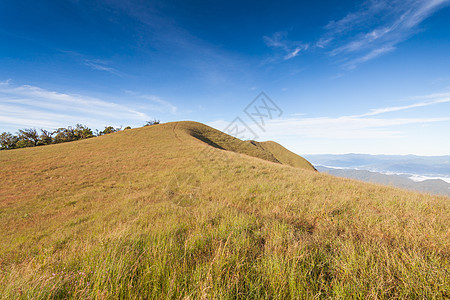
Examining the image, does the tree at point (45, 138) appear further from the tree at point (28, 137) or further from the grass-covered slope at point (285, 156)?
the grass-covered slope at point (285, 156)

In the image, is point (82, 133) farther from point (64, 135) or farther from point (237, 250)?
point (237, 250)

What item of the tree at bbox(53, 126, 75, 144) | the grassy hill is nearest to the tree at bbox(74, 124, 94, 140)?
the tree at bbox(53, 126, 75, 144)

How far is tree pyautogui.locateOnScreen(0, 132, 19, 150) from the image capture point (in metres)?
45.5

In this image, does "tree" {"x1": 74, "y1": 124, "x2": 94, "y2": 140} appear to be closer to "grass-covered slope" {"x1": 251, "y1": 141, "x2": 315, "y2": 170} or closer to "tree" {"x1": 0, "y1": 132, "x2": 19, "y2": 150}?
"tree" {"x1": 0, "y1": 132, "x2": 19, "y2": 150}

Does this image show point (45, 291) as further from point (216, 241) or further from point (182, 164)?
point (182, 164)

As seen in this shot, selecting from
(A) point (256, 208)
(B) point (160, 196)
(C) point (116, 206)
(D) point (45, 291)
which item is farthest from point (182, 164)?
(D) point (45, 291)

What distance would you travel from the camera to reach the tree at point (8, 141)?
4553 cm

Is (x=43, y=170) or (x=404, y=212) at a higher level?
(x=404, y=212)

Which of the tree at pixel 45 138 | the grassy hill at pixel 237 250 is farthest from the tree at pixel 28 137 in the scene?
the grassy hill at pixel 237 250

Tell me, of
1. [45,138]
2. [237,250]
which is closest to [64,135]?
[45,138]

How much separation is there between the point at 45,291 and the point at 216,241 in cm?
223

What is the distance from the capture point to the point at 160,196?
8695mm

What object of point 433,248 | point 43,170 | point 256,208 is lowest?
point 43,170

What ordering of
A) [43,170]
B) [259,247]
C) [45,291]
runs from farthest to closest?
[43,170] < [259,247] < [45,291]
